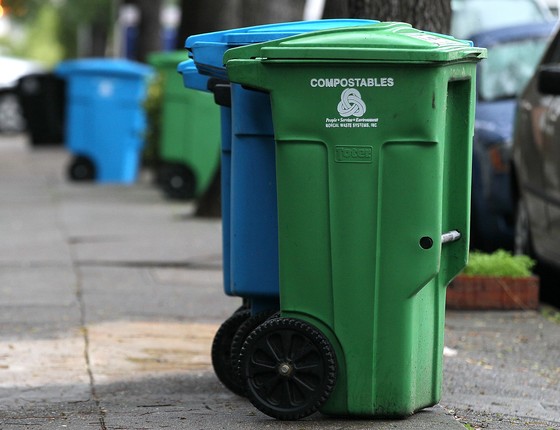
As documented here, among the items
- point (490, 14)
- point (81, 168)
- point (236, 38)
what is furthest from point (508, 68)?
point (81, 168)

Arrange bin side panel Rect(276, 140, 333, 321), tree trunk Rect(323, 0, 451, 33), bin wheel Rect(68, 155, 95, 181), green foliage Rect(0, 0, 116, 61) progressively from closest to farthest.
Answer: bin side panel Rect(276, 140, 333, 321), tree trunk Rect(323, 0, 451, 33), bin wheel Rect(68, 155, 95, 181), green foliage Rect(0, 0, 116, 61)

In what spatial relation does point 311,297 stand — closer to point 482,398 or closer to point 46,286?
point 482,398

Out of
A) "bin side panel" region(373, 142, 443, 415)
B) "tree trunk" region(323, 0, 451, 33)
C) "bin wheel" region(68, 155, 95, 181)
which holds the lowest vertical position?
"bin wheel" region(68, 155, 95, 181)

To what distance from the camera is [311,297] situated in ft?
16.8

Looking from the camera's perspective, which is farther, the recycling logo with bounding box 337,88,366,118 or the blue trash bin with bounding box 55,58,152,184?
the blue trash bin with bounding box 55,58,152,184

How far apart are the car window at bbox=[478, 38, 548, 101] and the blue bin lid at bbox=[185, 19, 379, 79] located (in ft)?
19.0

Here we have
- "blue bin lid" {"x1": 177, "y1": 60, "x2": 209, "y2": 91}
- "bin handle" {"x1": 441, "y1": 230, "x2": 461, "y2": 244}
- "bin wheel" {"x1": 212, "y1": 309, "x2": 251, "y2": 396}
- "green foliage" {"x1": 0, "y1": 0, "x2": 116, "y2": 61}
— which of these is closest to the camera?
"bin handle" {"x1": 441, "y1": 230, "x2": 461, "y2": 244}

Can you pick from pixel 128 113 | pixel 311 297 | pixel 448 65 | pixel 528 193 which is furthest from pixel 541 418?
pixel 128 113

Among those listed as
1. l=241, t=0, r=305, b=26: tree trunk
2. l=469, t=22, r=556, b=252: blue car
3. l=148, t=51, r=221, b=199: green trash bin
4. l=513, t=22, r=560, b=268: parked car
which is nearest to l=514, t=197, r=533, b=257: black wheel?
l=513, t=22, r=560, b=268: parked car

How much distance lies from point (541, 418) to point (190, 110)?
963 centimetres

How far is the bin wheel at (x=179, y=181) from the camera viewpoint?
1527 cm

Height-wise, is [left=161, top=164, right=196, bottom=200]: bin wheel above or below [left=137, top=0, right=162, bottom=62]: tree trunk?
below

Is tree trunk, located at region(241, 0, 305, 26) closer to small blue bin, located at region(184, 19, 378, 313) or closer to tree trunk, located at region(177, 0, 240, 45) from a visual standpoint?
tree trunk, located at region(177, 0, 240, 45)

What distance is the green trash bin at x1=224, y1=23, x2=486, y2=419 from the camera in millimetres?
4965
